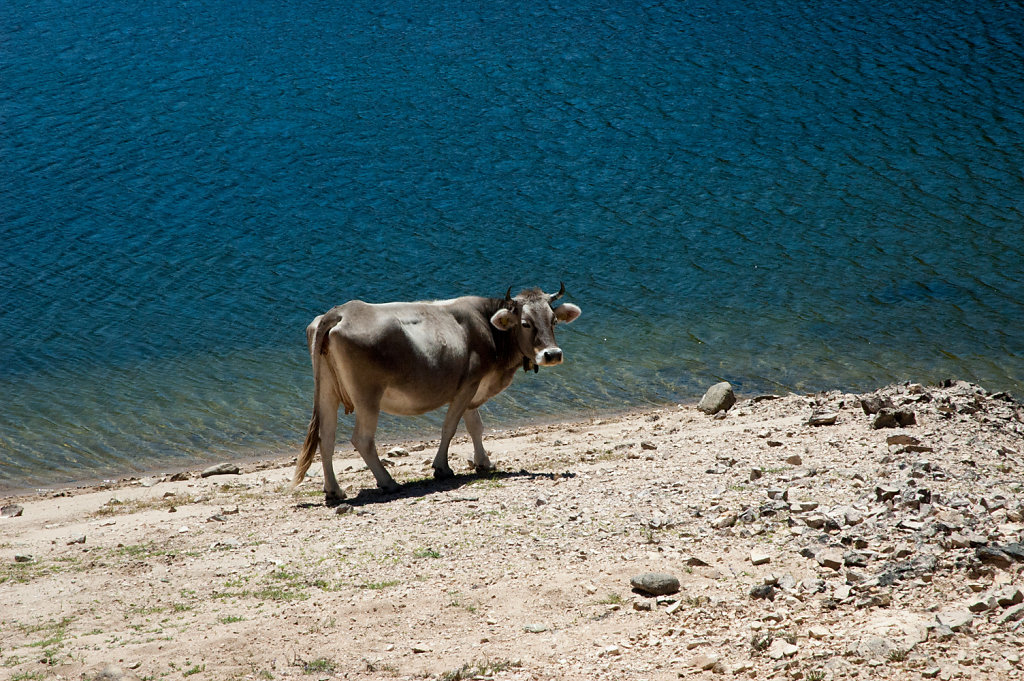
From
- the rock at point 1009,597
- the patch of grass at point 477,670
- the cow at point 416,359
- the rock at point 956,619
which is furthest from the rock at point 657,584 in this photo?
the cow at point 416,359

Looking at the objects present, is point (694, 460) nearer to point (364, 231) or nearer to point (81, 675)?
point (81, 675)

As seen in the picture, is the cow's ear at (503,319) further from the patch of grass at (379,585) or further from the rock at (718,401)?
the patch of grass at (379,585)

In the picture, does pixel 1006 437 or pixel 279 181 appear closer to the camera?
pixel 1006 437

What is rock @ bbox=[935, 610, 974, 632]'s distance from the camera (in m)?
6.95

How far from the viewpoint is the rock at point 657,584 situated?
26.3 ft

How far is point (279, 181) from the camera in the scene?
3381cm

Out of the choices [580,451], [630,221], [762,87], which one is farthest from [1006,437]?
[762,87]

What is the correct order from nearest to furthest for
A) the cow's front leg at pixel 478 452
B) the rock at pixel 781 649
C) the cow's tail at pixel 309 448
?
the rock at pixel 781 649
the cow's tail at pixel 309 448
the cow's front leg at pixel 478 452

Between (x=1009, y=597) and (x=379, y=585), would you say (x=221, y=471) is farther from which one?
(x=1009, y=597)

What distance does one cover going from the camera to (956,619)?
7.02m

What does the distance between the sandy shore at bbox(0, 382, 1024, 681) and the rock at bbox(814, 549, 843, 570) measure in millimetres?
23

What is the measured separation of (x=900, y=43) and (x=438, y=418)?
3293 centimetres

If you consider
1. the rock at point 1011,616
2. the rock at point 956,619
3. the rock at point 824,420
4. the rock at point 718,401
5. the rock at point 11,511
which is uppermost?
the rock at point 1011,616

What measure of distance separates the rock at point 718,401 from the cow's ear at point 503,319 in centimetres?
457
